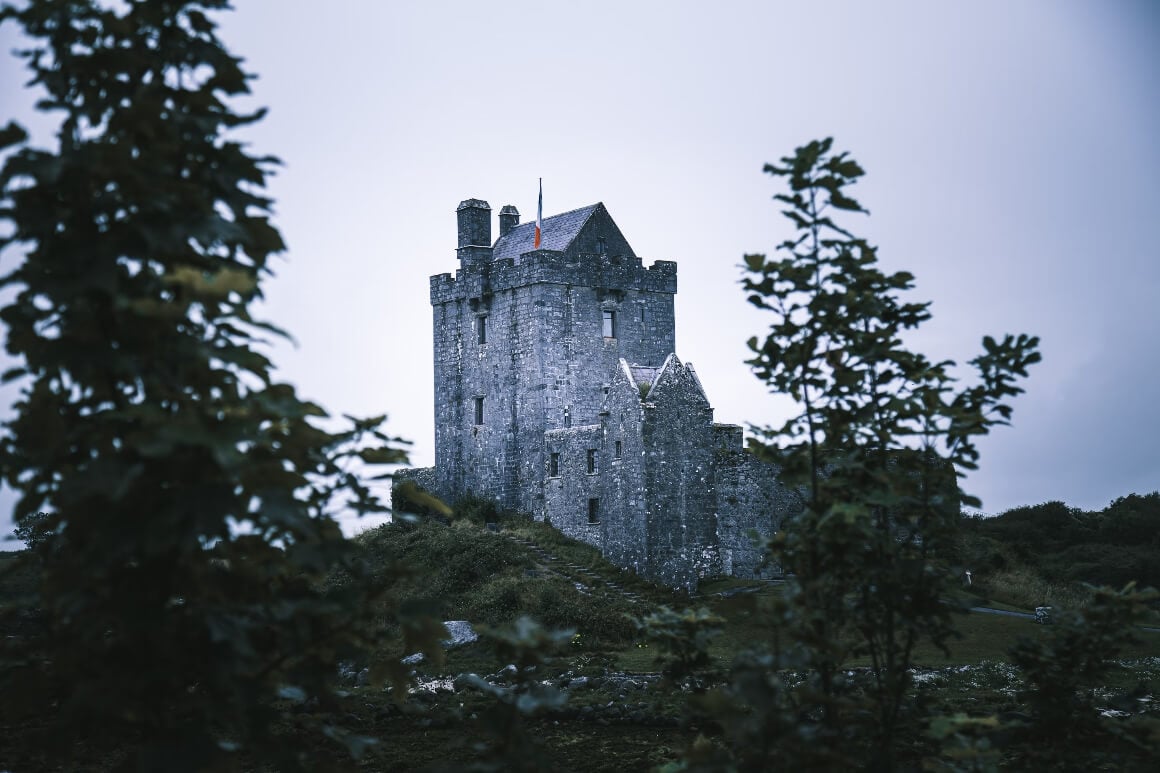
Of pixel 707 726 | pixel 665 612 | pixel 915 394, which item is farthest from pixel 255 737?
pixel 707 726

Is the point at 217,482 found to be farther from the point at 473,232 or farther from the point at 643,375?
the point at 473,232

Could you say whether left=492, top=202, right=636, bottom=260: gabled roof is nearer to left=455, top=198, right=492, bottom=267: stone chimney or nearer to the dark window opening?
left=455, top=198, right=492, bottom=267: stone chimney

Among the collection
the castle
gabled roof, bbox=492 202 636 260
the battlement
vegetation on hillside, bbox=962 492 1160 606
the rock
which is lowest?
the rock

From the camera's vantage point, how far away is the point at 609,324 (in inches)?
1489

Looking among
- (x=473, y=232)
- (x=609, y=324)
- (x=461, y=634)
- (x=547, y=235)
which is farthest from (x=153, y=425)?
(x=473, y=232)

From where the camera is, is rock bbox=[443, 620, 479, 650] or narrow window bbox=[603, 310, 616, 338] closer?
rock bbox=[443, 620, 479, 650]

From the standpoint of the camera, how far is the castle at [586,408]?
28.2 metres

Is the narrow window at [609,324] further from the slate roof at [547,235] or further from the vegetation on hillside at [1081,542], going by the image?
the vegetation on hillside at [1081,542]

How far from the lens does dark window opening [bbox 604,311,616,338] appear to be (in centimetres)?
3772

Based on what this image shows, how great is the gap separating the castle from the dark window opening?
0.08 m

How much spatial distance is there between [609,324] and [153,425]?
34.9 m

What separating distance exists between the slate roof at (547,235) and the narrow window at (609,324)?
9.85 feet

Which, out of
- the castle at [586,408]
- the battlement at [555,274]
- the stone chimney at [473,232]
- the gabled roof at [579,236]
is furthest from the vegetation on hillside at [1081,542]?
the stone chimney at [473,232]

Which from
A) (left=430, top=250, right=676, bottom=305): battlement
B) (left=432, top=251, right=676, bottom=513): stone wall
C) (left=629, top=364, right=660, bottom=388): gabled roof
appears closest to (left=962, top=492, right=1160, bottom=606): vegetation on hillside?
(left=629, top=364, right=660, bottom=388): gabled roof
